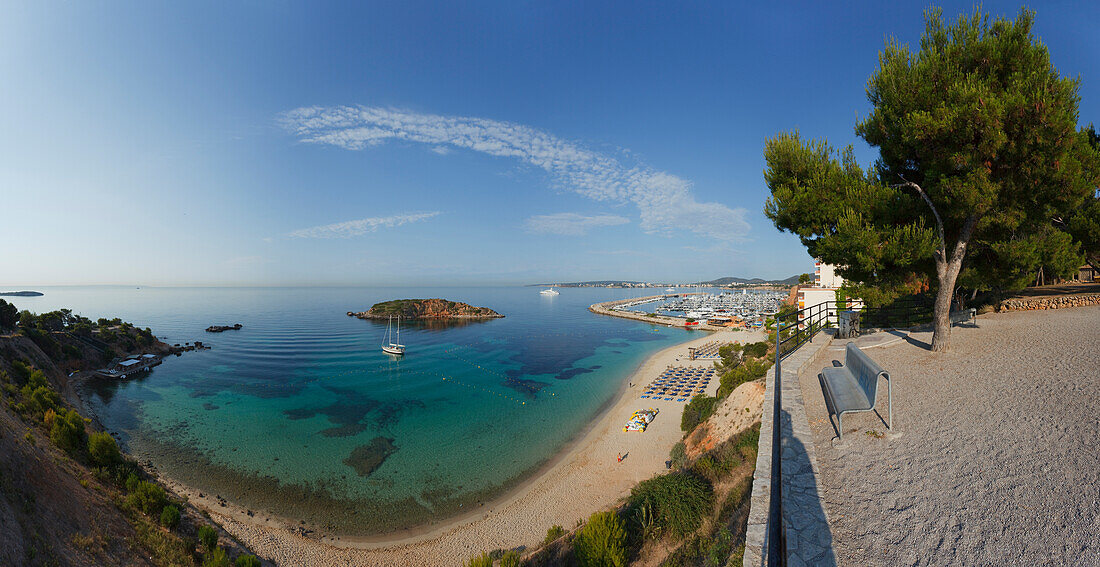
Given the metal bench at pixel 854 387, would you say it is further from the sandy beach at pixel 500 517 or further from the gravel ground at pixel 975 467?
the sandy beach at pixel 500 517

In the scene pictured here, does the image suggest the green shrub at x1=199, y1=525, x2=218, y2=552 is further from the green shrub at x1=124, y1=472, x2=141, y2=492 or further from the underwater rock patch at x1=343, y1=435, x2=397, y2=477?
the underwater rock patch at x1=343, y1=435, x2=397, y2=477

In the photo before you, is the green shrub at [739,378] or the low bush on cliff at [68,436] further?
the green shrub at [739,378]

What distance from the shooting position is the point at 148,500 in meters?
10.6

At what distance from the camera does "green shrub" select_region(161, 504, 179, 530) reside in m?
10.1

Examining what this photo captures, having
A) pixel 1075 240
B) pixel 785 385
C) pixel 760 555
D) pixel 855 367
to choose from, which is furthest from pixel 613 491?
pixel 1075 240

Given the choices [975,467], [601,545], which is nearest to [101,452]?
[601,545]

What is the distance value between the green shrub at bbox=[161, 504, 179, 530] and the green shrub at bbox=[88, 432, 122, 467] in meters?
4.14

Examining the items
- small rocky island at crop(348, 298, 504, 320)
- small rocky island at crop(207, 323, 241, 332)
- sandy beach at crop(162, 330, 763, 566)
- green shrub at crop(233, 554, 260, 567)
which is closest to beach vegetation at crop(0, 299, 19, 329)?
sandy beach at crop(162, 330, 763, 566)

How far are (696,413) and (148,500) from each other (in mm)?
19671

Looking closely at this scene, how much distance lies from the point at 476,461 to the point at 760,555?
1629 cm

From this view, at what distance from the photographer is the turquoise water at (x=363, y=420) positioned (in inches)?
572

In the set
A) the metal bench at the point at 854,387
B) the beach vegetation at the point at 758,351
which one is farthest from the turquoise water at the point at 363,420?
the metal bench at the point at 854,387

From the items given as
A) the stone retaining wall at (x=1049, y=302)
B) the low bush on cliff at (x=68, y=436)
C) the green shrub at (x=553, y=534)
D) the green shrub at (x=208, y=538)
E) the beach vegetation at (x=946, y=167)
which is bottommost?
the green shrub at (x=553, y=534)

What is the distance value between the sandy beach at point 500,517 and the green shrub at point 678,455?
1.76ft
